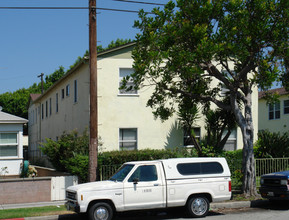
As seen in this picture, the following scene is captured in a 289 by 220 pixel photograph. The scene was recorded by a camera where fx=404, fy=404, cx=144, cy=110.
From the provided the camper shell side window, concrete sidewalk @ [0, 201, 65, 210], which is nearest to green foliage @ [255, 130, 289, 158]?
the camper shell side window

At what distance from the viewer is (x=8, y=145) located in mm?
20969

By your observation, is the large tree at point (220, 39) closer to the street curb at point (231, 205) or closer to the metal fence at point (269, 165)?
the street curb at point (231, 205)

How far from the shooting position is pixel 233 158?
19406 millimetres

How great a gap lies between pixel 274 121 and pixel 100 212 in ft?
83.3

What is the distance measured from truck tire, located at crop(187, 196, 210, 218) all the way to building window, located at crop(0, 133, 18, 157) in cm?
1208

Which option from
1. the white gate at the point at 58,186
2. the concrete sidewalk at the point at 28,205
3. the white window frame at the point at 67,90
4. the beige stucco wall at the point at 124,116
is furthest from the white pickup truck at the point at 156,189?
the white window frame at the point at 67,90

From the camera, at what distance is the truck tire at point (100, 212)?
36.6ft

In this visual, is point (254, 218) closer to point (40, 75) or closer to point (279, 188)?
point (279, 188)

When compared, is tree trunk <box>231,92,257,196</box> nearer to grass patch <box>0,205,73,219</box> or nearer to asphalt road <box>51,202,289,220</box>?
asphalt road <box>51,202,289,220</box>

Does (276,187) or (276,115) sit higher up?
(276,115)

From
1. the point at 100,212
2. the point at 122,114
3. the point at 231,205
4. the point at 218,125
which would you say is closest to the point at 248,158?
the point at 231,205

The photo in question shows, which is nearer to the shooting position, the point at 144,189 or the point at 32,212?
the point at 144,189

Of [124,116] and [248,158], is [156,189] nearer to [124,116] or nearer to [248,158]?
[248,158]

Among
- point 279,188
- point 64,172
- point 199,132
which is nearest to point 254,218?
point 279,188
